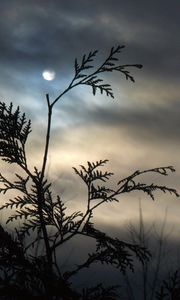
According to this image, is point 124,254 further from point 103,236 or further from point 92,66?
point 92,66

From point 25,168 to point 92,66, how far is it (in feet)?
4.02

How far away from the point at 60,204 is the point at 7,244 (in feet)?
2.54

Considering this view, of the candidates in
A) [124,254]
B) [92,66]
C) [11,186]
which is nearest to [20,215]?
[11,186]

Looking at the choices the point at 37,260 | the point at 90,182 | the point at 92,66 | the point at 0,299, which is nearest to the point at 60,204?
the point at 90,182

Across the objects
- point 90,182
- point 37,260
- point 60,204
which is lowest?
point 37,260

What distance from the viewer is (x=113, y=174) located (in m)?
5.15

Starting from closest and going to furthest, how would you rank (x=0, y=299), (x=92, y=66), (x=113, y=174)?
(x=0, y=299)
(x=92, y=66)
(x=113, y=174)

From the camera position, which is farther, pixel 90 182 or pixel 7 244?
pixel 90 182

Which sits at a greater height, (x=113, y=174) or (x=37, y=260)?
(x=113, y=174)

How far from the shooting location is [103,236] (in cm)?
448

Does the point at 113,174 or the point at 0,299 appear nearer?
the point at 0,299

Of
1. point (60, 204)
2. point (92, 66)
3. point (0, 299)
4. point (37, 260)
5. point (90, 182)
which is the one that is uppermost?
point (92, 66)

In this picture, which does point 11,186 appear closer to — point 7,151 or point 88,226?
point 7,151

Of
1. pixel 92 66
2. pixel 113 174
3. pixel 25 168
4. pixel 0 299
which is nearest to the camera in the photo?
pixel 0 299
